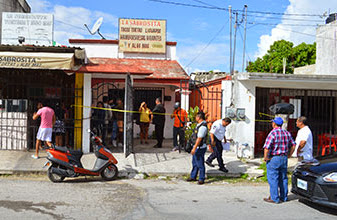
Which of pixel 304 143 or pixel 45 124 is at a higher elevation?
pixel 45 124

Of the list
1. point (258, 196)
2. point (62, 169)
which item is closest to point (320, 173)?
point (258, 196)

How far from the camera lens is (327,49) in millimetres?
17984

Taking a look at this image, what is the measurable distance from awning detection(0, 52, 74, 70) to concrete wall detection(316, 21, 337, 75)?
14228 mm

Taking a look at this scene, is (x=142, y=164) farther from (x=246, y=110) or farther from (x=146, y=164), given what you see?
(x=246, y=110)

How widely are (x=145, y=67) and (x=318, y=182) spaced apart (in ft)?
32.7

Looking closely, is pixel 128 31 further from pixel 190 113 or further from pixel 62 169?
pixel 62 169

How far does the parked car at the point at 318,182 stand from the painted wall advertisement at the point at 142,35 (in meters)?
10.7

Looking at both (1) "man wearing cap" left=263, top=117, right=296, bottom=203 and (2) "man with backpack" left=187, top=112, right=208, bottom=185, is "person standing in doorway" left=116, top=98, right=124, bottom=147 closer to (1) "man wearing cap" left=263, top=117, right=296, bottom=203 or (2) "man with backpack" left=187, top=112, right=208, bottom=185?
(2) "man with backpack" left=187, top=112, right=208, bottom=185

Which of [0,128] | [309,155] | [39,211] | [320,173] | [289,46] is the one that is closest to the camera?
[39,211]

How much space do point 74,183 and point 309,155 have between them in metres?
5.34

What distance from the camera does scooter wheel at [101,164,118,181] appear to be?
779 centimetres

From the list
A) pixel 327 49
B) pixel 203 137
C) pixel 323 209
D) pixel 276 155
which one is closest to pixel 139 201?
pixel 203 137

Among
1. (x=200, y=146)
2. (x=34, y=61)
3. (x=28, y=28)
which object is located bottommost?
(x=200, y=146)

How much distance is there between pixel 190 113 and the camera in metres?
11.6
